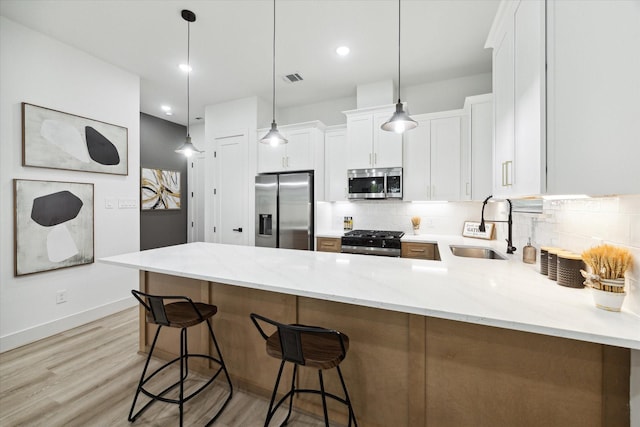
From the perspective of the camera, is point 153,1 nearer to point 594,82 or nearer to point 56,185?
point 56,185

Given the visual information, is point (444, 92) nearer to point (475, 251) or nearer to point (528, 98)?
point (475, 251)

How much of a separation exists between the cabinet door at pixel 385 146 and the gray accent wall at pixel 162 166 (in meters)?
3.97

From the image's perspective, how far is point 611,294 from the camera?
3.51 ft

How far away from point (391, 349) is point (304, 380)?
643 millimetres

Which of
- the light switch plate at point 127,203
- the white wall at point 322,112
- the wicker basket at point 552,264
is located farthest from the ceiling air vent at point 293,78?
the wicker basket at point 552,264

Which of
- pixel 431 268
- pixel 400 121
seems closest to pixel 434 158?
pixel 400 121

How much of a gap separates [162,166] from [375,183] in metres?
4.03

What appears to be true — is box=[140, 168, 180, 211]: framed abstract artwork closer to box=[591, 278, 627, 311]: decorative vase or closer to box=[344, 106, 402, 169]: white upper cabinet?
box=[344, 106, 402, 169]: white upper cabinet

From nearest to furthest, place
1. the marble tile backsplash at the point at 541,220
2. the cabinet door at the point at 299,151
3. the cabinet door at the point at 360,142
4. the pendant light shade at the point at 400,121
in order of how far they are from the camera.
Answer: the marble tile backsplash at the point at 541,220 → the pendant light shade at the point at 400,121 → the cabinet door at the point at 360,142 → the cabinet door at the point at 299,151

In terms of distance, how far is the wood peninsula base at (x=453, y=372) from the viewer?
1.12 meters

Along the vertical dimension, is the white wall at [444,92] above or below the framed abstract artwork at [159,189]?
above

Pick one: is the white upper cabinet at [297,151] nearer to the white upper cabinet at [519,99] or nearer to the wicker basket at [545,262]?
the white upper cabinet at [519,99]

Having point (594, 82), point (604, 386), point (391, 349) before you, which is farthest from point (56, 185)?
point (604, 386)

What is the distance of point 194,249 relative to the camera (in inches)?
96.3
